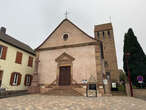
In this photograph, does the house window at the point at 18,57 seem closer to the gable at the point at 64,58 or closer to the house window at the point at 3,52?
the house window at the point at 3,52

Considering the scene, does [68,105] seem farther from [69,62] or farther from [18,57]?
[18,57]

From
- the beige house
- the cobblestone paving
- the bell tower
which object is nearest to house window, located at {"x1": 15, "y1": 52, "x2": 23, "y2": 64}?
the beige house

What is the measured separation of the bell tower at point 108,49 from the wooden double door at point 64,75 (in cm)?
1544

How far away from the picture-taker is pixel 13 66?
1325 cm

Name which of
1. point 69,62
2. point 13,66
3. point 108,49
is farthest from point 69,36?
point 108,49

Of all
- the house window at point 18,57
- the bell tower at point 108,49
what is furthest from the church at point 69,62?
the bell tower at point 108,49

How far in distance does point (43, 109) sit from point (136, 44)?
17584 millimetres

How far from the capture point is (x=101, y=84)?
10609 mm

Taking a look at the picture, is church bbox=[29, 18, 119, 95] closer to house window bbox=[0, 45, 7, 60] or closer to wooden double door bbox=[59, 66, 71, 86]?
wooden double door bbox=[59, 66, 71, 86]

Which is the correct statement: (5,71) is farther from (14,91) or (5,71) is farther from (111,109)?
(111,109)

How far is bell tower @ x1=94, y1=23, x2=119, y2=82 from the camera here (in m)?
25.2

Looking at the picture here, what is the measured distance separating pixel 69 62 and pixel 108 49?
62.4ft

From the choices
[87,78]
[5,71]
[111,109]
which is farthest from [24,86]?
[111,109]

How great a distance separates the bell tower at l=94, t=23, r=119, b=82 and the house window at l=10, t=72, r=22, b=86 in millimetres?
19171
